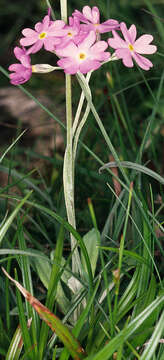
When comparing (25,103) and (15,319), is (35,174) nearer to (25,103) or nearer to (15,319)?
(15,319)

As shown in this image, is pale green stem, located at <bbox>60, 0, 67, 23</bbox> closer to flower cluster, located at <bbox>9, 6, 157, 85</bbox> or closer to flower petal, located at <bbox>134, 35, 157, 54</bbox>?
flower cluster, located at <bbox>9, 6, 157, 85</bbox>

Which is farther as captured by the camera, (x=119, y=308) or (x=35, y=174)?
(x=35, y=174)

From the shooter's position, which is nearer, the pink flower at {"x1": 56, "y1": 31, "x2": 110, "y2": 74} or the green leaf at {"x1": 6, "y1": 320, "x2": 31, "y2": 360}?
the pink flower at {"x1": 56, "y1": 31, "x2": 110, "y2": 74}

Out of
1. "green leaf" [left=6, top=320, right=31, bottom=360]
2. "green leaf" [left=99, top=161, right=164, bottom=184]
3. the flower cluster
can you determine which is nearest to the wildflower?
the flower cluster

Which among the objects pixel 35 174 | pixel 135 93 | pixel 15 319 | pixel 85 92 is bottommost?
pixel 15 319

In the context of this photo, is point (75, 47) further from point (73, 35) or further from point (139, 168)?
point (139, 168)

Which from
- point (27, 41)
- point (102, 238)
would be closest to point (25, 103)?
point (102, 238)

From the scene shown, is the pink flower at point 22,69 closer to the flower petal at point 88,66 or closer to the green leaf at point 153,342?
the flower petal at point 88,66
